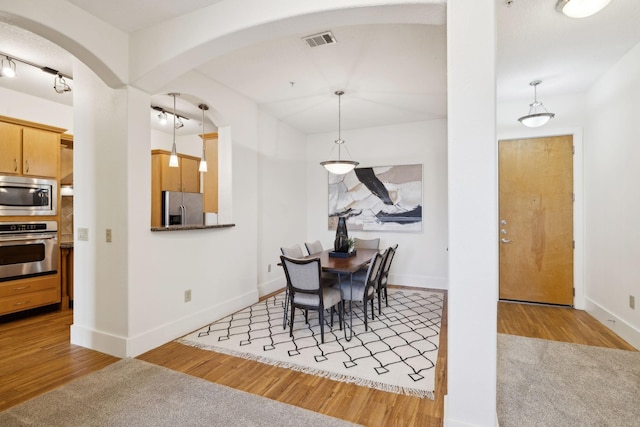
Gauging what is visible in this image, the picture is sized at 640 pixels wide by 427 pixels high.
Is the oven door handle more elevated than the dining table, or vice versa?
the oven door handle

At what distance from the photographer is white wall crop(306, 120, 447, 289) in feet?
16.5

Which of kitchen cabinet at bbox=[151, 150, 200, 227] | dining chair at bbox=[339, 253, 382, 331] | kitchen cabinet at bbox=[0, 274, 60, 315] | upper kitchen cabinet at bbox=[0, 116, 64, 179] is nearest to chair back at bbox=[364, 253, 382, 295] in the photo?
dining chair at bbox=[339, 253, 382, 331]

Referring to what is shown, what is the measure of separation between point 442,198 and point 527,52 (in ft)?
8.05

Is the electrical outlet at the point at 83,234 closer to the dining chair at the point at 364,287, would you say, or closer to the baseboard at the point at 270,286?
the baseboard at the point at 270,286

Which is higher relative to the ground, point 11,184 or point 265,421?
point 11,184

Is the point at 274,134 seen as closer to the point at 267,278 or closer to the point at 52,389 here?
the point at 267,278

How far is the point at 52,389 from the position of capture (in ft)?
7.27

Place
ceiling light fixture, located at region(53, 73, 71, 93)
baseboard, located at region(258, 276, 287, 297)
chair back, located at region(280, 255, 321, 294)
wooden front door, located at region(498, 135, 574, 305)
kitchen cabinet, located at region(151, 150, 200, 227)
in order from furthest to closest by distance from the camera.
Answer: kitchen cabinet, located at region(151, 150, 200, 227) → baseboard, located at region(258, 276, 287, 297) → wooden front door, located at region(498, 135, 574, 305) → ceiling light fixture, located at region(53, 73, 71, 93) → chair back, located at region(280, 255, 321, 294)

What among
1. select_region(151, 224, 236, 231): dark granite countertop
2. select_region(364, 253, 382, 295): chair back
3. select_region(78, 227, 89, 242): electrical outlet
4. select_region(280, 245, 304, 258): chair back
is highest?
select_region(151, 224, 236, 231): dark granite countertop

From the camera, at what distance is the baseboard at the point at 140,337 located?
2.70 m

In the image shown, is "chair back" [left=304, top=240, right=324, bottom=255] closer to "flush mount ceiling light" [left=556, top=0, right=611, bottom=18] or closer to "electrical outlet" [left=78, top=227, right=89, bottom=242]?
"electrical outlet" [left=78, top=227, right=89, bottom=242]

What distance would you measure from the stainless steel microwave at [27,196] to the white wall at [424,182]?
13.5 feet

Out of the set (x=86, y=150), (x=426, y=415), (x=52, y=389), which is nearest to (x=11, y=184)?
(x=86, y=150)

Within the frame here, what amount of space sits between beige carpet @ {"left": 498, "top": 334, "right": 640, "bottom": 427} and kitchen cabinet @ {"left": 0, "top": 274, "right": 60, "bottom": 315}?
4.89 m
